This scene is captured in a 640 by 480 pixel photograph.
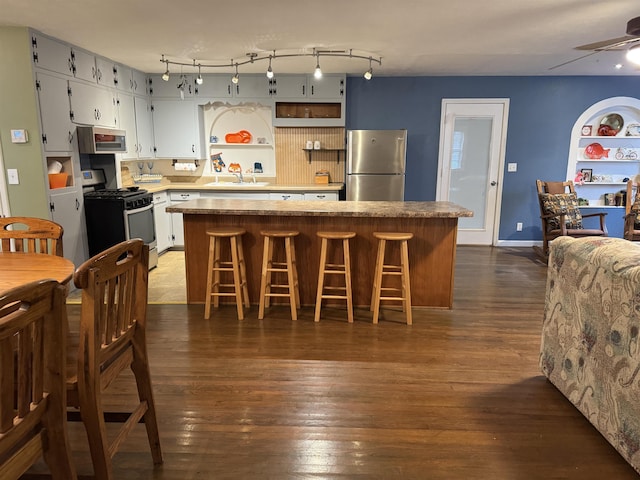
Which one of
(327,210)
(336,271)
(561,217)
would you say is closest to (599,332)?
(336,271)

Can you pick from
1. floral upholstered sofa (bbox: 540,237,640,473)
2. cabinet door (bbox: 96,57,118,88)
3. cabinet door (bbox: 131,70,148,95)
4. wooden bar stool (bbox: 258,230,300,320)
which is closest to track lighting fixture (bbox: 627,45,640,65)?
floral upholstered sofa (bbox: 540,237,640,473)

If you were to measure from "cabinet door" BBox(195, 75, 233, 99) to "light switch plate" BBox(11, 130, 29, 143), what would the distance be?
2559 mm

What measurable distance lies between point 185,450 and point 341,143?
483 cm

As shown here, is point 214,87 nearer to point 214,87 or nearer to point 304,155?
point 214,87

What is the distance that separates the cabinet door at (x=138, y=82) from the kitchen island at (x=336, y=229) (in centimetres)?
264

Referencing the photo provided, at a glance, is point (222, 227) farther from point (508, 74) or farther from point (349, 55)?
point (508, 74)

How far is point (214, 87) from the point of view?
5875 mm

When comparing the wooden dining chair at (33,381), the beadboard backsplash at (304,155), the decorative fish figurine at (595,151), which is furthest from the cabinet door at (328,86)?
the wooden dining chair at (33,381)

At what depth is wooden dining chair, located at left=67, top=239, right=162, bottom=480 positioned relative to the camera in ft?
4.56

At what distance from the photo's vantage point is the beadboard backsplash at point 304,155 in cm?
610

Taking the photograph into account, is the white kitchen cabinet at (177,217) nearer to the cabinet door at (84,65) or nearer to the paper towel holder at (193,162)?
the paper towel holder at (193,162)

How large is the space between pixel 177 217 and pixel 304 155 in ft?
6.46

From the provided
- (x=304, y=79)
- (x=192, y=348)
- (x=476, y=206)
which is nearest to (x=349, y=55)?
(x=304, y=79)

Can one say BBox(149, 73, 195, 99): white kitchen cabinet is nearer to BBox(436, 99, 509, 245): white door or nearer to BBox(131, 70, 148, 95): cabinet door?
BBox(131, 70, 148, 95): cabinet door
